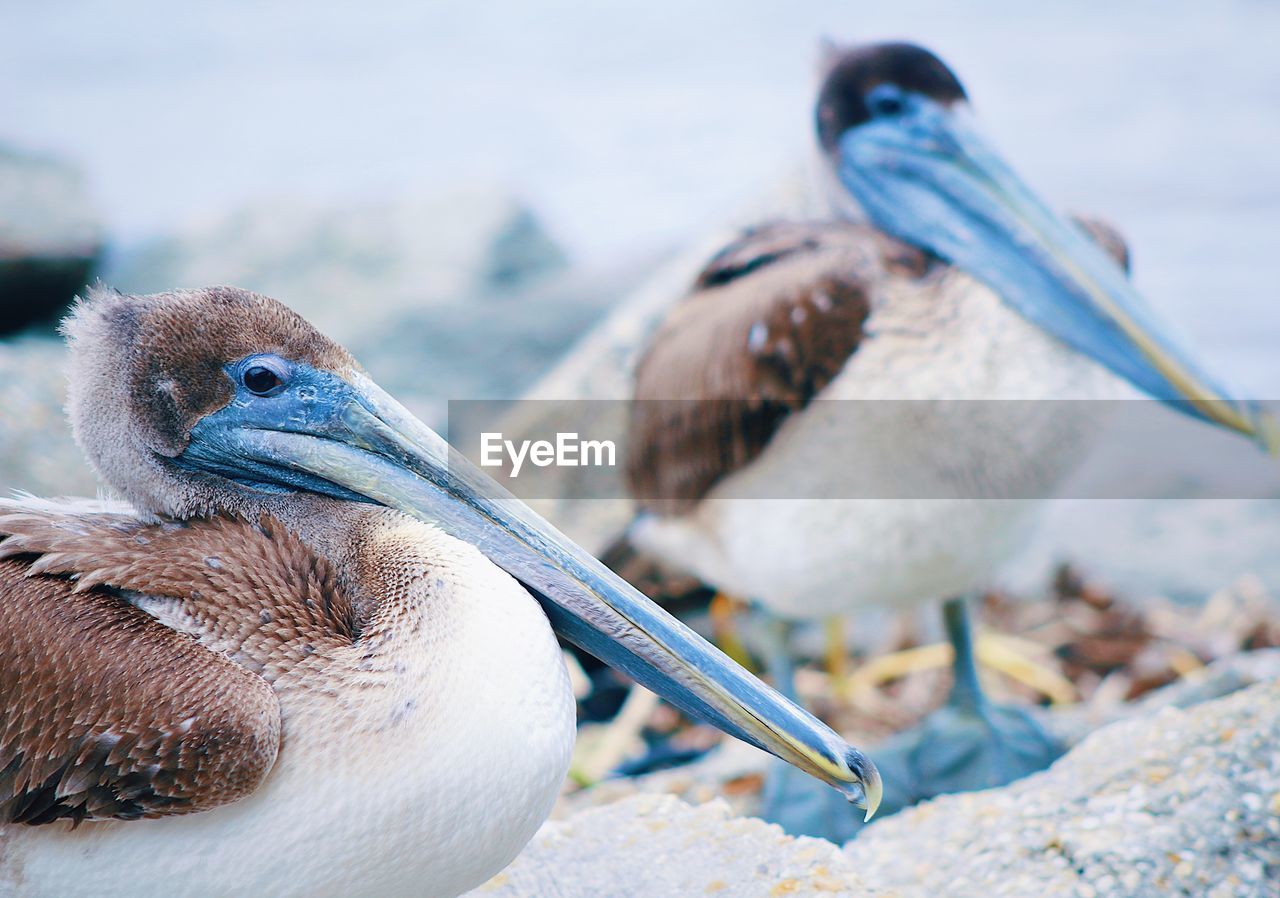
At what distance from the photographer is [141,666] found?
154 centimetres

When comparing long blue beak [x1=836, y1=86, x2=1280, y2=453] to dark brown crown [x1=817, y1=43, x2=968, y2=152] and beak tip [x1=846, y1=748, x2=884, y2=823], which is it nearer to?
dark brown crown [x1=817, y1=43, x2=968, y2=152]

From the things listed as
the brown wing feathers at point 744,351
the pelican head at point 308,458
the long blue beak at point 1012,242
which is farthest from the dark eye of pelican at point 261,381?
the long blue beak at point 1012,242

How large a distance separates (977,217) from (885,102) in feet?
1.52

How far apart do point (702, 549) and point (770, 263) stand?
2.75 feet

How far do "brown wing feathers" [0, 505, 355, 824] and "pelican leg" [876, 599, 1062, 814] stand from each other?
2164mm

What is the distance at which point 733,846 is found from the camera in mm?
2270

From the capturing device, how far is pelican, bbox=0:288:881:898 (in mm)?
1541

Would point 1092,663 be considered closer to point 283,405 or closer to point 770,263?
point 770,263

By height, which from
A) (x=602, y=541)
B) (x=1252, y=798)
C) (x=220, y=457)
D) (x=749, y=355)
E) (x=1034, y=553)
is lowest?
(x=1034, y=553)

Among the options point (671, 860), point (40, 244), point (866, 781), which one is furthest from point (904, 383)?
point (40, 244)

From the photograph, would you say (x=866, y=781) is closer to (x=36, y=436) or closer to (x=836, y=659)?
(x=836, y=659)

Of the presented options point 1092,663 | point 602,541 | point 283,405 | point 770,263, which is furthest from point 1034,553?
point 283,405

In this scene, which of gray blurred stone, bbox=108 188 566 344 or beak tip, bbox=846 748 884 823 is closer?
beak tip, bbox=846 748 884 823

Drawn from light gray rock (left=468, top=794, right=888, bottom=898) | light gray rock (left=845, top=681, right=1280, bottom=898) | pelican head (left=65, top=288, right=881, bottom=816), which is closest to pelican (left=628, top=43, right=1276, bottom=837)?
light gray rock (left=845, top=681, right=1280, bottom=898)
